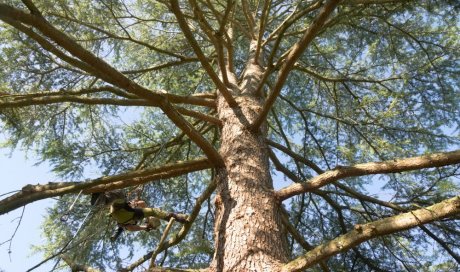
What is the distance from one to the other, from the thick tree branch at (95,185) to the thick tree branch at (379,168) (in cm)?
84

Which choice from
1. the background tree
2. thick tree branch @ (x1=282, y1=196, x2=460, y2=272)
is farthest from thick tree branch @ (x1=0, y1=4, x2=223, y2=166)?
thick tree branch @ (x1=282, y1=196, x2=460, y2=272)

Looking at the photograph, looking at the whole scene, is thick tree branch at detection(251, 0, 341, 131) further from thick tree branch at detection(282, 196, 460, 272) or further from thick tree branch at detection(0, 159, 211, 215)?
thick tree branch at detection(282, 196, 460, 272)

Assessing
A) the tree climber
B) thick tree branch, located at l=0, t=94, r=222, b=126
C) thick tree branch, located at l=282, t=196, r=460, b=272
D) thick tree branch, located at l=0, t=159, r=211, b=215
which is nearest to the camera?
thick tree branch, located at l=282, t=196, r=460, b=272

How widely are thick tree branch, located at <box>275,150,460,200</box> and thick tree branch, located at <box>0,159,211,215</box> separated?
84 cm

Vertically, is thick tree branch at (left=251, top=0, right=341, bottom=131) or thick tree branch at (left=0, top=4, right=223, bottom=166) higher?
thick tree branch at (left=251, top=0, right=341, bottom=131)

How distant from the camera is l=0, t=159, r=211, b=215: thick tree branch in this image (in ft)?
8.29

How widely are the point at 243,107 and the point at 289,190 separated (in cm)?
134

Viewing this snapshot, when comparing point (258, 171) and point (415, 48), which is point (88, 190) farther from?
point (415, 48)

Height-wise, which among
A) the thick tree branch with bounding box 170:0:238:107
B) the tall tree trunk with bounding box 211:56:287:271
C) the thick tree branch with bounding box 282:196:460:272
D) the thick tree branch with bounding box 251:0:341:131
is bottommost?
the thick tree branch with bounding box 282:196:460:272

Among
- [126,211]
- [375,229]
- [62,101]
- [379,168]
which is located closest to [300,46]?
[379,168]

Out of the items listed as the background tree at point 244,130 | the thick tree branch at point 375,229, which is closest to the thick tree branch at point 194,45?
the background tree at point 244,130

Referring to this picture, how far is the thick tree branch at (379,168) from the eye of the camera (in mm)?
2604

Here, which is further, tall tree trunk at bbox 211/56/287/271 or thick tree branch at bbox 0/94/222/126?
thick tree branch at bbox 0/94/222/126

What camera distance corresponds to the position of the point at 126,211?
3004mm
